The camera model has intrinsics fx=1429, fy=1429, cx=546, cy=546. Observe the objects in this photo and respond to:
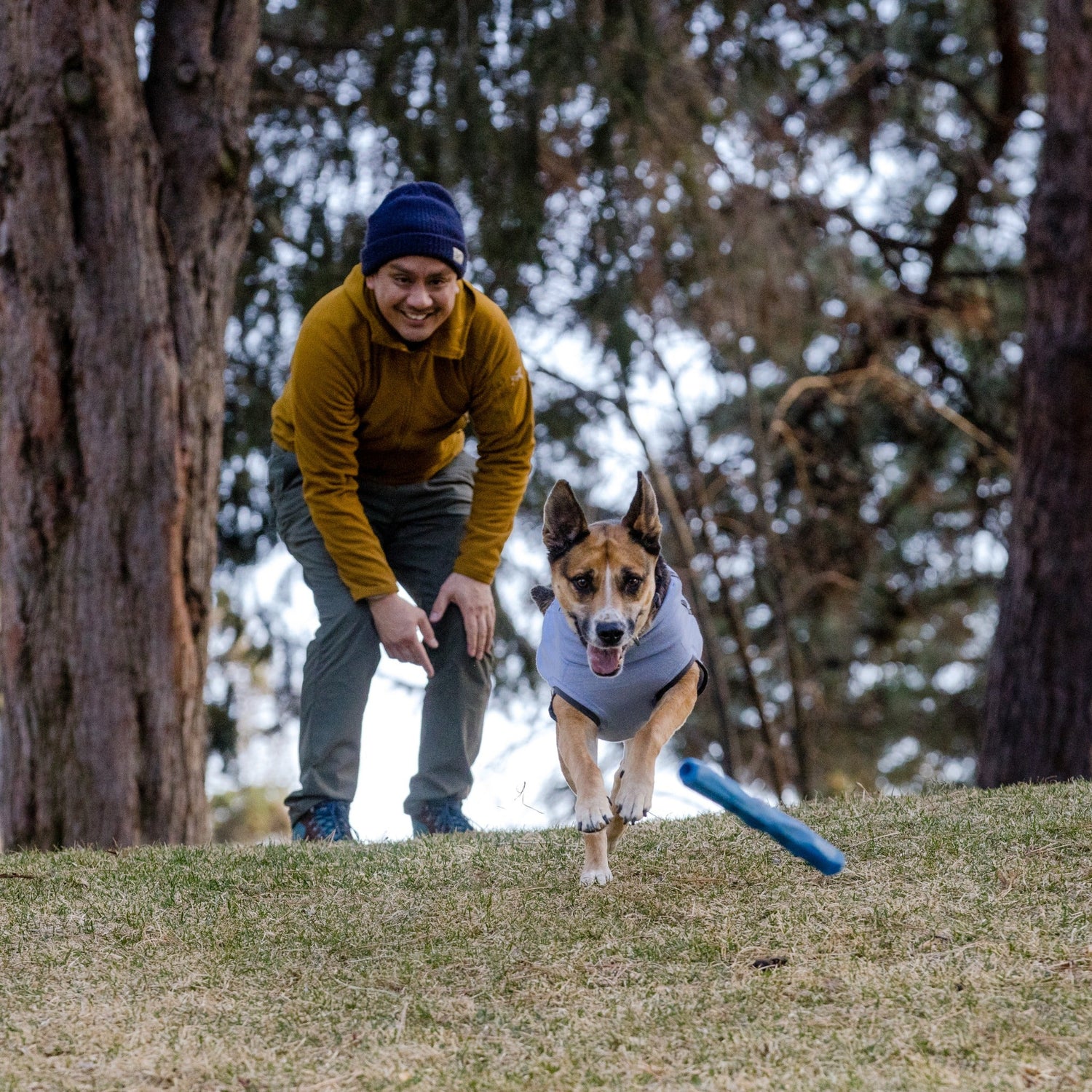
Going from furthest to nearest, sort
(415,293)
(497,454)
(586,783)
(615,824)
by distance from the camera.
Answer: (497,454), (415,293), (615,824), (586,783)

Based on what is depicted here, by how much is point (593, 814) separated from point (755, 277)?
7.92 m

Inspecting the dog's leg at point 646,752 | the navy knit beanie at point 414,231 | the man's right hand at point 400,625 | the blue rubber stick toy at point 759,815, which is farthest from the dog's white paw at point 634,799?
the navy knit beanie at point 414,231

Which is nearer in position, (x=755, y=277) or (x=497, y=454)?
(x=497, y=454)

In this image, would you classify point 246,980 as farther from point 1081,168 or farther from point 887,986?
point 1081,168

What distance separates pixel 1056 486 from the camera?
34.4ft

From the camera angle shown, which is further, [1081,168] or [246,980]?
[1081,168]

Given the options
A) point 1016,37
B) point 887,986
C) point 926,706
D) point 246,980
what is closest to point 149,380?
point 246,980

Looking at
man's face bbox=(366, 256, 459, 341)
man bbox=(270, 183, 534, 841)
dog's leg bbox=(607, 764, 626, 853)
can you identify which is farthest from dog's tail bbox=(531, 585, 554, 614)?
man's face bbox=(366, 256, 459, 341)

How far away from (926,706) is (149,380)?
42.1 feet

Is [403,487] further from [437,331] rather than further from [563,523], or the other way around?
[563,523]

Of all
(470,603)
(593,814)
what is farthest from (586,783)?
(470,603)

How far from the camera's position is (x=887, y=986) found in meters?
3.63

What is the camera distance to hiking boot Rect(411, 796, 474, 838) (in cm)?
632

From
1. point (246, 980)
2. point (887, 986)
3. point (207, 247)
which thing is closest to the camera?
point (887, 986)
